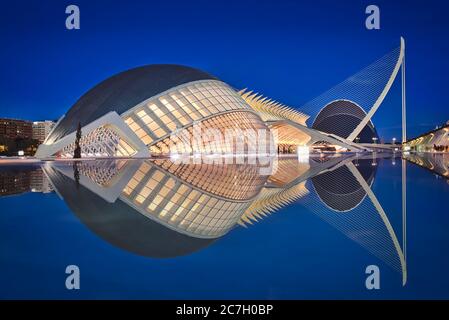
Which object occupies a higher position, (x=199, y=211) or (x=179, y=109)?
(x=179, y=109)

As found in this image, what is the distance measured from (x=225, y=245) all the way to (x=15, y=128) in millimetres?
129643

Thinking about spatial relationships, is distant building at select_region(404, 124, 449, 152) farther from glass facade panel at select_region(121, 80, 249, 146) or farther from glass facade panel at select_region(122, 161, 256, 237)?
glass facade panel at select_region(122, 161, 256, 237)

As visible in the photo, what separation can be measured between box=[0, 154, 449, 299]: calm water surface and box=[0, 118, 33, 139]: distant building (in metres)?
111

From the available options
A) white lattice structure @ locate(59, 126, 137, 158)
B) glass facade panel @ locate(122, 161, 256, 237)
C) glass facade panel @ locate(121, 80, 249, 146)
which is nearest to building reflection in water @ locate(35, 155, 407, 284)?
glass facade panel @ locate(122, 161, 256, 237)

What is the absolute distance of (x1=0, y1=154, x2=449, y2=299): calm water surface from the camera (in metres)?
3.48

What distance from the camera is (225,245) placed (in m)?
4.95

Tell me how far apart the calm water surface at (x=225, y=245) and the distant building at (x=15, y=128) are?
363ft

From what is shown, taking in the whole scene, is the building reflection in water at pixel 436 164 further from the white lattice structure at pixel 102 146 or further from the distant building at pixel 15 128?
the distant building at pixel 15 128

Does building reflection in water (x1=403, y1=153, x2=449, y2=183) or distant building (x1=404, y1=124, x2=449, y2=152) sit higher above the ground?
distant building (x1=404, y1=124, x2=449, y2=152)

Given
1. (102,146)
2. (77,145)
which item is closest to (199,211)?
(77,145)

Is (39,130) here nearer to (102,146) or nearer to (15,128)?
(15,128)

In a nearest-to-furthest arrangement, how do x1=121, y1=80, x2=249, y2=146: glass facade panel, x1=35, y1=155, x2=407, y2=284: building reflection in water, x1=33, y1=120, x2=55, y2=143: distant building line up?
x1=35, y1=155, x2=407, y2=284: building reflection in water
x1=121, y1=80, x2=249, y2=146: glass facade panel
x1=33, y1=120, x2=55, y2=143: distant building

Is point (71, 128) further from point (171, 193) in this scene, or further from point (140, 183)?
point (171, 193)

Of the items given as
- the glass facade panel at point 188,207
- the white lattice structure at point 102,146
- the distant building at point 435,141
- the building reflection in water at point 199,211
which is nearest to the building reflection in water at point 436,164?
the building reflection in water at point 199,211
